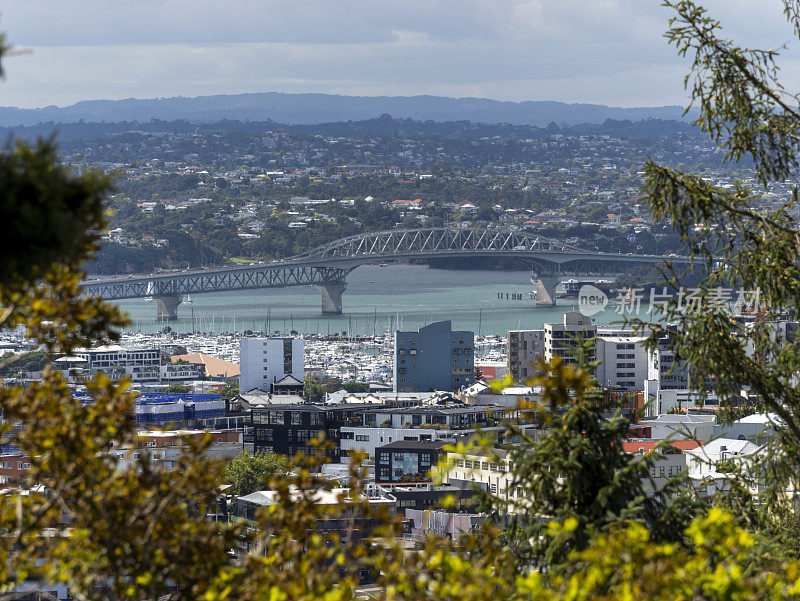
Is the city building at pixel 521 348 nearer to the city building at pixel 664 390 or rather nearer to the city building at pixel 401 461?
the city building at pixel 664 390

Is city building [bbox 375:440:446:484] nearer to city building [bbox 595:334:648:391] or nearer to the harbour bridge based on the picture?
city building [bbox 595:334:648:391]

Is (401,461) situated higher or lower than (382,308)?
higher

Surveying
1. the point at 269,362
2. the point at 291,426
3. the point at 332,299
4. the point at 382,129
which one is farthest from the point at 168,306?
the point at 382,129

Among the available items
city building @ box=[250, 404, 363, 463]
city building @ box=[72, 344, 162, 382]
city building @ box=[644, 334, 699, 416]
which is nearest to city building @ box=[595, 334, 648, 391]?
city building @ box=[644, 334, 699, 416]

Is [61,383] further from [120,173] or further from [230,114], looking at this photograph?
[230,114]

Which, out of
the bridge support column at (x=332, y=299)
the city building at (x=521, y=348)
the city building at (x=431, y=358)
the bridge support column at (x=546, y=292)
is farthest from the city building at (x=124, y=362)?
the bridge support column at (x=546, y=292)

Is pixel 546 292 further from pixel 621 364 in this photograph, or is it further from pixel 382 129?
pixel 382 129

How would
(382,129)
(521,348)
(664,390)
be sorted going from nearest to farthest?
1. (664,390)
2. (521,348)
3. (382,129)

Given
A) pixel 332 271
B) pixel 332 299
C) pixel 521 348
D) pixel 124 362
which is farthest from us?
pixel 332 271
